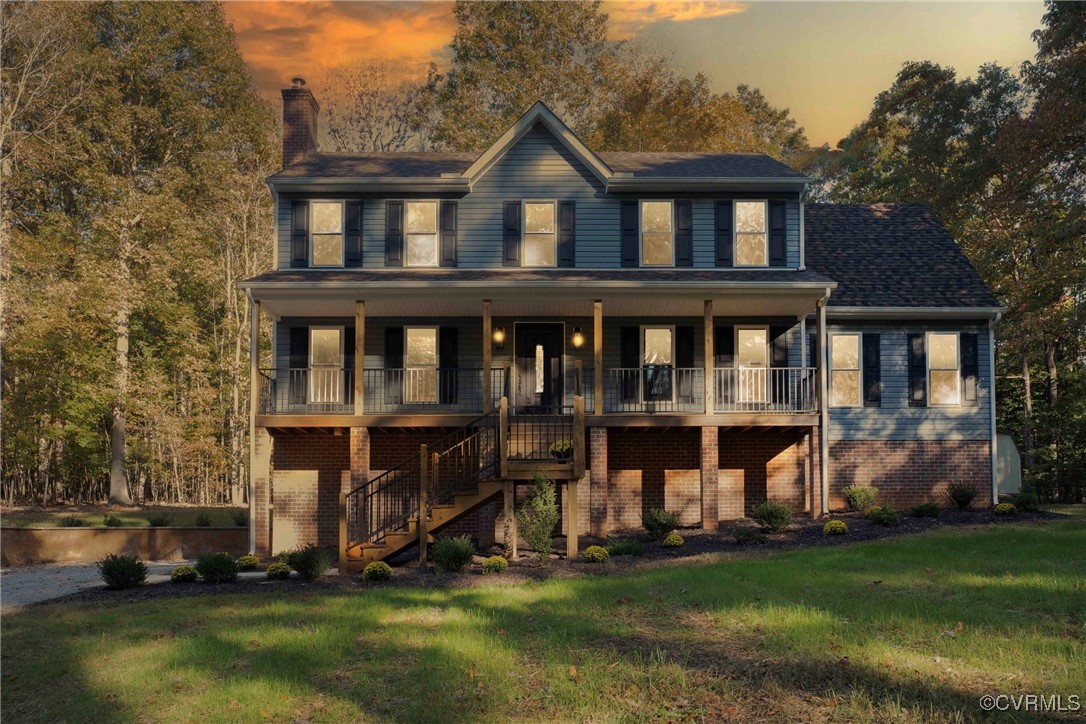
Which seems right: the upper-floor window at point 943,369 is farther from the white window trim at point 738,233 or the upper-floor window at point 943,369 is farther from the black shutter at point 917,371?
the white window trim at point 738,233

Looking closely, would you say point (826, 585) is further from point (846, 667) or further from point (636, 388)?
point (636, 388)

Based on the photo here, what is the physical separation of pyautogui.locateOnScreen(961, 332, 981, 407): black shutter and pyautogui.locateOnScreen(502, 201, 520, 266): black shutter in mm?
10811

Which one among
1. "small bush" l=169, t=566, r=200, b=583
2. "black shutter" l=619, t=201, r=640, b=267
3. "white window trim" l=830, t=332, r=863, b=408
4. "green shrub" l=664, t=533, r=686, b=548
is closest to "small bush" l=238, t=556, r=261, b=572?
"small bush" l=169, t=566, r=200, b=583

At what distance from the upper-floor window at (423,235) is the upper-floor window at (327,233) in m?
1.60

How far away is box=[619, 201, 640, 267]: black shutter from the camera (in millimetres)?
20609

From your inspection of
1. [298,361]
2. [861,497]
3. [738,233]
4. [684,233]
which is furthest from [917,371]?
[298,361]

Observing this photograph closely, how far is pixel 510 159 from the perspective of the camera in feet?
68.3

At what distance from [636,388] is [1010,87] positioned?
21431 millimetres

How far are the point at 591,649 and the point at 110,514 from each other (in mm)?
21989

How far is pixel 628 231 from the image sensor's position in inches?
814

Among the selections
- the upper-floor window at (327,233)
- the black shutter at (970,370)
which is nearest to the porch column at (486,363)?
the upper-floor window at (327,233)

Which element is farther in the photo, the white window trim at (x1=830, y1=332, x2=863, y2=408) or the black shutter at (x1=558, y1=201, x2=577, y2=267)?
the white window trim at (x1=830, y1=332, x2=863, y2=408)

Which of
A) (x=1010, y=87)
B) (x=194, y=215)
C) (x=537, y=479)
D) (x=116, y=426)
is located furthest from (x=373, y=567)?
(x=1010, y=87)

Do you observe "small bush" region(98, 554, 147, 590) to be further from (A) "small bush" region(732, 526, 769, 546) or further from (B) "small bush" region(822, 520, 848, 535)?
(B) "small bush" region(822, 520, 848, 535)
